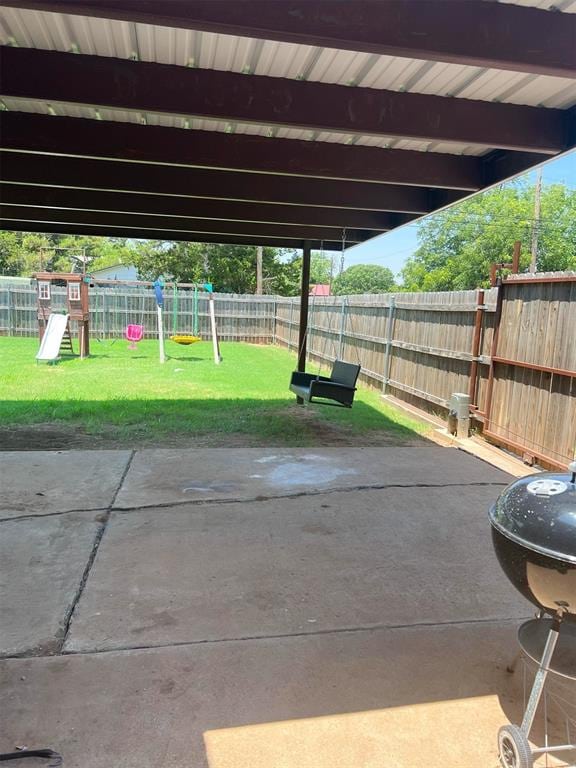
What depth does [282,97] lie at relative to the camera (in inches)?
133

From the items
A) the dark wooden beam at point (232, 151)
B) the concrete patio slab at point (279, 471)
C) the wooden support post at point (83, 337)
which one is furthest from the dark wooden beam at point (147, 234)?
the wooden support post at point (83, 337)

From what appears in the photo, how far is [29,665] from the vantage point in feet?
7.16

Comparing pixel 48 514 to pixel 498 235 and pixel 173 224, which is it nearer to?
pixel 173 224

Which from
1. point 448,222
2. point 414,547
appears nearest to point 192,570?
point 414,547

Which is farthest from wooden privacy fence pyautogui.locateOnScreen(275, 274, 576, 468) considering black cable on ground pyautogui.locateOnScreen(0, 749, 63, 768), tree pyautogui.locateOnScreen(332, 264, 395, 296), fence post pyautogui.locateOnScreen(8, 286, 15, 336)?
tree pyautogui.locateOnScreen(332, 264, 395, 296)

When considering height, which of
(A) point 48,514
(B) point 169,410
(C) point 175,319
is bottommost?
(B) point 169,410

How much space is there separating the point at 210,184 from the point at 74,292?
959 cm

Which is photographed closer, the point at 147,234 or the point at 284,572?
the point at 284,572

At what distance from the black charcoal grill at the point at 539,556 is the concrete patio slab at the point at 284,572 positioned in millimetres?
879

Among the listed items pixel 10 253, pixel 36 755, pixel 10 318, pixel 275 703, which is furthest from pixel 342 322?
pixel 10 253

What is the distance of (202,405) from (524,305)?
15.7 feet

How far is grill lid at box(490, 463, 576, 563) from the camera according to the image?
1.63 m

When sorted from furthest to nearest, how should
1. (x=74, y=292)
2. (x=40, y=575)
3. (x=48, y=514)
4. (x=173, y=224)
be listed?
(x=74, y=292), (x=173, y=224), (x=48, y=514), (x=40, y=575)

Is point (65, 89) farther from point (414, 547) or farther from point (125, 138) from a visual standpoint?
point (414, 547)
